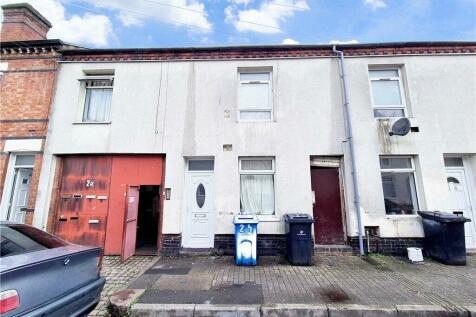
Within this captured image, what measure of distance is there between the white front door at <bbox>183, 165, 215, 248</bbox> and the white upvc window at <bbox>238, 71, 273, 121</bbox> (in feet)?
7.38

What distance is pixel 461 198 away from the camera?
21.3ft

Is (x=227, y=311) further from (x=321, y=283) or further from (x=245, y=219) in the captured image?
(x=245, y=219)

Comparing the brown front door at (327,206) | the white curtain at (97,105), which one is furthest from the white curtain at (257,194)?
the white curtain at (97,105)

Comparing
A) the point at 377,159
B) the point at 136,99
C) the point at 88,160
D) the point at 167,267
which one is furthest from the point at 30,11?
the point at 377,159

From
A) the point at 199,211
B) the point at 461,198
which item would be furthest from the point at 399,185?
the point at 199,211

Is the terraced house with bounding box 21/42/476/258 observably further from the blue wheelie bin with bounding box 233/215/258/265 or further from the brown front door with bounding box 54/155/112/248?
the blue wheelie bin with bounding box 233/215/258/265

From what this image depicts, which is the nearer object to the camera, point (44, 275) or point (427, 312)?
point (44, 275)

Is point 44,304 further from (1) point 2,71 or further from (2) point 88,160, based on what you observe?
(1) point 2,71

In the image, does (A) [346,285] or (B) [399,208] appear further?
(B) [399,208]

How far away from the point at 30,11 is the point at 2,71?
233 cm

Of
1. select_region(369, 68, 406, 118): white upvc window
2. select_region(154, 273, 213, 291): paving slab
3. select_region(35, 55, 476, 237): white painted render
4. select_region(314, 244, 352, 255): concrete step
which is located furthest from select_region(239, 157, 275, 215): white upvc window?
select_region(369, 68, 406, 118): white upvc window

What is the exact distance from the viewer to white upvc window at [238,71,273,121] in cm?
696

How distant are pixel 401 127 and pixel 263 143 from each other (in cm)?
391

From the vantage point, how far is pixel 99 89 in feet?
24.1
